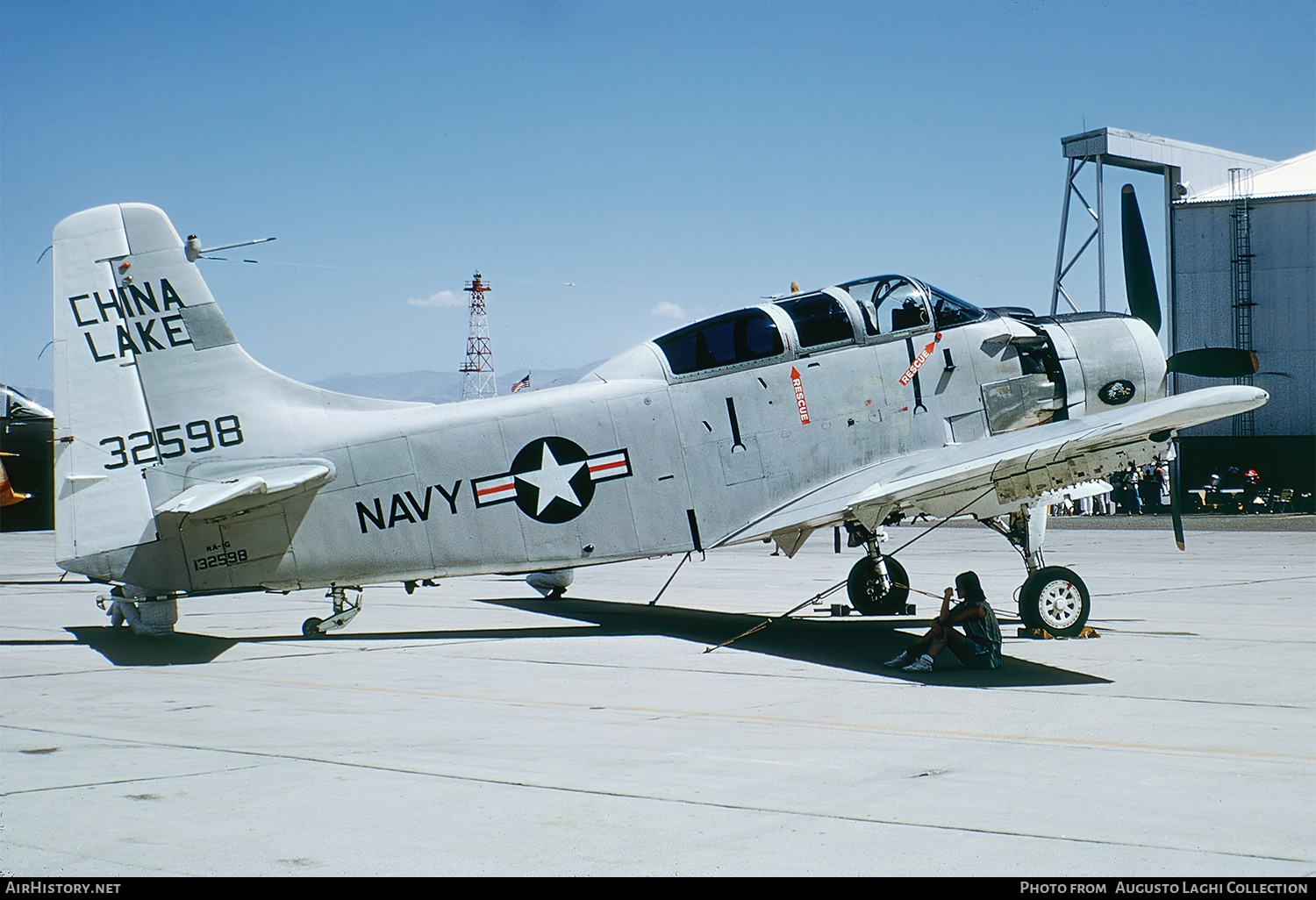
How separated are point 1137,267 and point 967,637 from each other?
25.7 ft

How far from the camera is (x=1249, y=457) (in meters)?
50.5

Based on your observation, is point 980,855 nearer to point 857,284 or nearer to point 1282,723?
point 1282,723

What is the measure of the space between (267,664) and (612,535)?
373cm

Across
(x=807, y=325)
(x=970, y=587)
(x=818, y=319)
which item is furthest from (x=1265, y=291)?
(x=970, y=587)

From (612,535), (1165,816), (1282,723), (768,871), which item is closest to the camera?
(768,871)

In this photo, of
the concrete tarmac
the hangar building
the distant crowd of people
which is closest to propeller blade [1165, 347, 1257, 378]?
the concrete tarmac

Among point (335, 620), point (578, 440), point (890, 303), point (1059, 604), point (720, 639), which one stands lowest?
point (720, 639)

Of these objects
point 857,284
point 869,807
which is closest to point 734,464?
point 857,284

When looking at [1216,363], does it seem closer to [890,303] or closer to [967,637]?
[890,303]

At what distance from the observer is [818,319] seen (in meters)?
13.0

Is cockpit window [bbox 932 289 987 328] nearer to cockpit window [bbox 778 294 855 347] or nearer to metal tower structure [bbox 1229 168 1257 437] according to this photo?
cockpit window [bbox 778 294 855 347]

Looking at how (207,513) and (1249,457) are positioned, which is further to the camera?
(1249,457)

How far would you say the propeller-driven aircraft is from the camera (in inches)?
454

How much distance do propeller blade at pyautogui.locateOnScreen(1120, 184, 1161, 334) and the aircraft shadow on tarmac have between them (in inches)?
199
